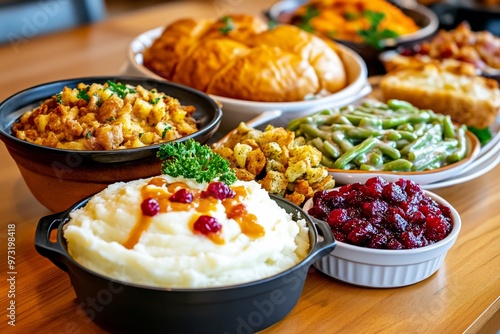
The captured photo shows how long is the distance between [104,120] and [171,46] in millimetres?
1041

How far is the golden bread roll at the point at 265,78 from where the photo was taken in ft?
8.46

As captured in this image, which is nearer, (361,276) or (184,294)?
(184,294)

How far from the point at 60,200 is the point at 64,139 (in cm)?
20

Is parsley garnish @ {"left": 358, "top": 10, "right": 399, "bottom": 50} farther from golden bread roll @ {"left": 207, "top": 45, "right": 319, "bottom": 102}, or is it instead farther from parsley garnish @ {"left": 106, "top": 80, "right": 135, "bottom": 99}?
parsley garnish @ {"left": 106, "top": 80, "right": 135, "bottom": 99}

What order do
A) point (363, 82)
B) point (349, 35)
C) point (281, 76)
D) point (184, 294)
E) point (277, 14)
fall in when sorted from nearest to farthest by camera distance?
1. point (184, 294)
2. point (281, 76)
3. point (363, 82)
4. point (349, 35)
5. point (277, 14)

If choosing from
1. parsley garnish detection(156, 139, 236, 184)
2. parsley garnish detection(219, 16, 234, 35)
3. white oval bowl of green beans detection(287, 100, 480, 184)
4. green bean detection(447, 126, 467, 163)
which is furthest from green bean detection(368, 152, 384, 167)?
parsley garnish detection(219, 16, 234, 35)

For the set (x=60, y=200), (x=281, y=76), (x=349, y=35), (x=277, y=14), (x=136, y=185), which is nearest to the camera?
(x=136, y=185)

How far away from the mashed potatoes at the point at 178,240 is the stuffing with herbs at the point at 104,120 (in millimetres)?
343

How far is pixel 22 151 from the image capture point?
1825 millimetres

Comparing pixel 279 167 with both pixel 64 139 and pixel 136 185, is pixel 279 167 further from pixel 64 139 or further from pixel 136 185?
pixel 64 139

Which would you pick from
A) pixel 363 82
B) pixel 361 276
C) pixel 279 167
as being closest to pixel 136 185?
pixel 279 167

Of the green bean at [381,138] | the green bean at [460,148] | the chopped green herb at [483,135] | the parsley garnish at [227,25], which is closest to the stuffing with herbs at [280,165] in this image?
the green bean at [381,138]

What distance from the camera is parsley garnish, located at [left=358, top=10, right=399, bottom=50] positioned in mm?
3545

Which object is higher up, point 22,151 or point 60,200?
point 22,151
